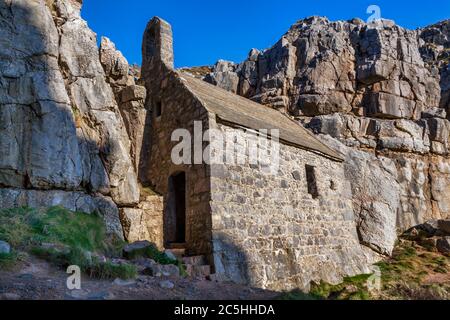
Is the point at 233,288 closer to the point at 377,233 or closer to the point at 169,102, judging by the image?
the point at 169,102

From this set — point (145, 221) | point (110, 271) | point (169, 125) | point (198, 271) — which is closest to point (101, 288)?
point (110, 271)

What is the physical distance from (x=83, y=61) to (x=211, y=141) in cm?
439

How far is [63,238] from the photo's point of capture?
6938 mm

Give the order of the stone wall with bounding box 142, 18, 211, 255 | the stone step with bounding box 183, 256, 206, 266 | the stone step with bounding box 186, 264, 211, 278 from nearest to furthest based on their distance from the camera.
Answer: the stone step with bounding box 186, 264, 211, 278 → the stone step with bounding box 183, 256, 206, 266 → the stone wall with bounding box 142, 18, 211, 255

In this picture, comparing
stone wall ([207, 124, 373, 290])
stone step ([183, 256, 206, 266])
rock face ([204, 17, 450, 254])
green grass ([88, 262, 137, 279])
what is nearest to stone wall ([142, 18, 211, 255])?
stone step ([183, 256, 206, 266])

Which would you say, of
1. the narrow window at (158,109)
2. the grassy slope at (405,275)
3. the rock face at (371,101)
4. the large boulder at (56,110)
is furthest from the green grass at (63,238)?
the rock face at (371,101)

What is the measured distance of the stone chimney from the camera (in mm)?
13398

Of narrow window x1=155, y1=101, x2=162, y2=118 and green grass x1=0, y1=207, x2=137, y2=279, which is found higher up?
narrow window x1=155, y1=101, x2=162, y2=118

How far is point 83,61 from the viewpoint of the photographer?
34.8ft

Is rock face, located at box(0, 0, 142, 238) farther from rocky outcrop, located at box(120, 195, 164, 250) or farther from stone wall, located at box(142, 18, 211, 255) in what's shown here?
stone wall, located at box(142, 18, 211, 255)

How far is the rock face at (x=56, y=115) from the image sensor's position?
27.2 ft

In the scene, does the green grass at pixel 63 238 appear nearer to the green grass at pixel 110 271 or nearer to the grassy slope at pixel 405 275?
the green grass at pixel 110 271

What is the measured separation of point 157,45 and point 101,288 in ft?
33.8

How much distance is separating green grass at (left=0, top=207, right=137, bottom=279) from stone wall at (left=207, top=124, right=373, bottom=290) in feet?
8.58
